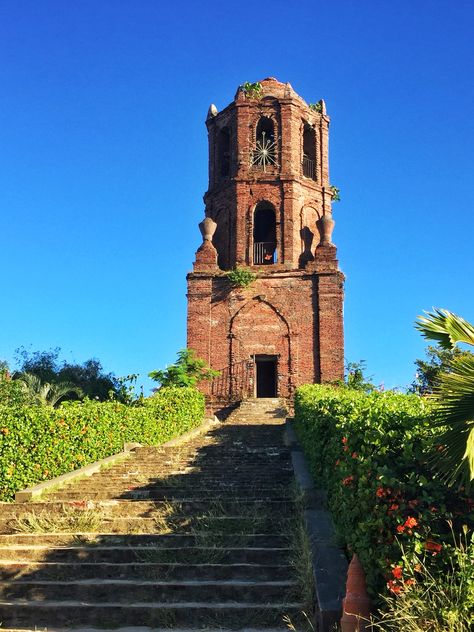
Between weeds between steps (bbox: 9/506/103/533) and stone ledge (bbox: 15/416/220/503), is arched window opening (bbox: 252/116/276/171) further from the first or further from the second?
weeds between steps (bbox: 9/506/103/533)

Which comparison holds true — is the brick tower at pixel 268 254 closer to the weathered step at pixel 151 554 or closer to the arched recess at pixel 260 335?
the arched recess at pixel 260 335

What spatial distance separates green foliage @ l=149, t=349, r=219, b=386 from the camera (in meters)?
24.2

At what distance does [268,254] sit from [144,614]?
2299cm

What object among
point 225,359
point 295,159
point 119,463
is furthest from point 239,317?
point 119,463

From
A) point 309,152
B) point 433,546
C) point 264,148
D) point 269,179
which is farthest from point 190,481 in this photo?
point 309,152

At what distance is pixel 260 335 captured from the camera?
26.7 metres

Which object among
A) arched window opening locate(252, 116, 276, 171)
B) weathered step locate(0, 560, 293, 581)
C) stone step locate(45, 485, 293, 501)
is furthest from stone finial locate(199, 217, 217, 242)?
weathered step locate(0, 560, 293, 581)

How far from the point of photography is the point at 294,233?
1101 inches

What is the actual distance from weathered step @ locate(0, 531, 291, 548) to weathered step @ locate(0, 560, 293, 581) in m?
0.63

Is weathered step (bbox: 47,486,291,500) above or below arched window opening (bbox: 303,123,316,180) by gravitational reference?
below

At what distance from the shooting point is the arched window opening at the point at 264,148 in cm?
2911

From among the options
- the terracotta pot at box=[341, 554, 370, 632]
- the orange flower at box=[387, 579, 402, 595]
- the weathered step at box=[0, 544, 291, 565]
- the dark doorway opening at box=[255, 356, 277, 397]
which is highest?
the dark doorway opening at box=[255, 356, 277, 397]

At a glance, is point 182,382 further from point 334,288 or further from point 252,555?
point 252,555

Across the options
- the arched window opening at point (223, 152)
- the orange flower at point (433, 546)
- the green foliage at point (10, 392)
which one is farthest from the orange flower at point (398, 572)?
the arched window opening at point (223, 152)
